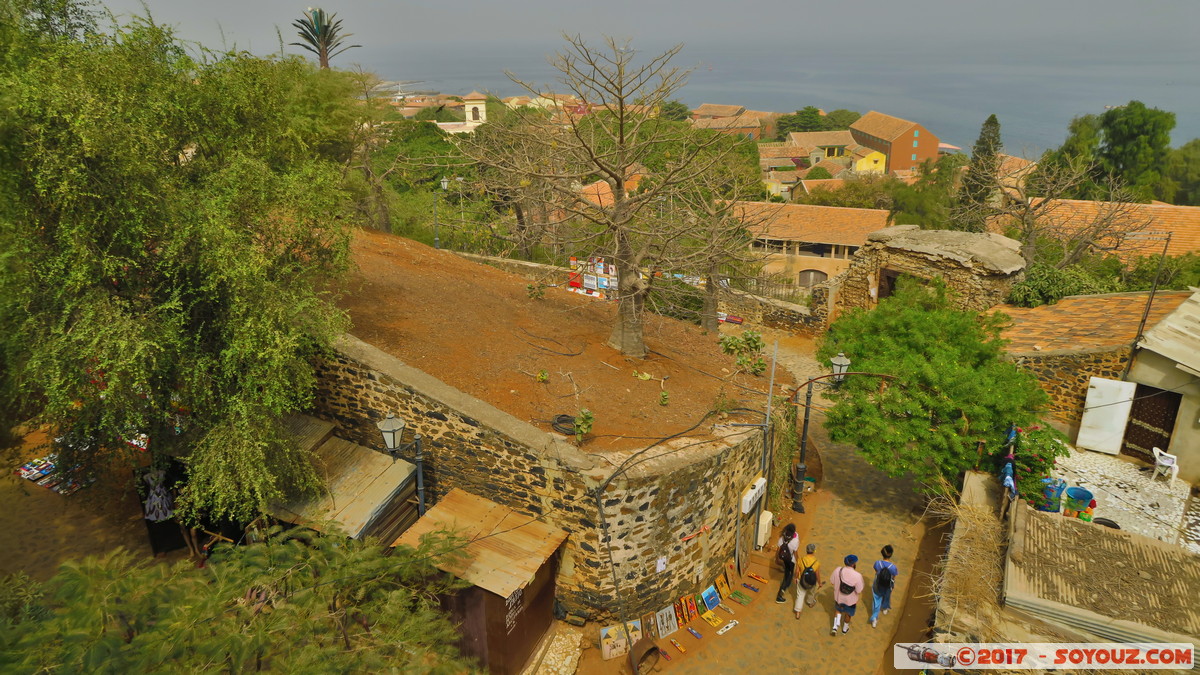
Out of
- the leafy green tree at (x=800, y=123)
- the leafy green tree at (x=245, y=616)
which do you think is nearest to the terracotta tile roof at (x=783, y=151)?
the leafy green tree at (x=800, y=123)

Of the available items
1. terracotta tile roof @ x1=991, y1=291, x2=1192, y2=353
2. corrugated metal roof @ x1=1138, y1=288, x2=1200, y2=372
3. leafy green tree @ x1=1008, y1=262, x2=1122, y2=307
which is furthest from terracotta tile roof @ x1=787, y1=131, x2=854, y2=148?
corrugated metal roof @ x1=1138, y1=288, x2=1200, y2=372

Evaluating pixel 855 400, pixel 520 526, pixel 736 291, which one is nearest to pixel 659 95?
pixel 855 400

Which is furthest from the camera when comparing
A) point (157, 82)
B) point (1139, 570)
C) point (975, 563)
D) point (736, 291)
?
point (736, 291)

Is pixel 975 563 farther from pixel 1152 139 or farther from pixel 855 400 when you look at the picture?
pixel 1152 139

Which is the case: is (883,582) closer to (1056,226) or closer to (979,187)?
(1056,226)

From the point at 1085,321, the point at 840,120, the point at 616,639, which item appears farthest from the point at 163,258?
the point at 840,120
